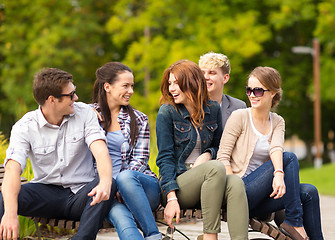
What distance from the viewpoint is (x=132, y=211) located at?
3.50m

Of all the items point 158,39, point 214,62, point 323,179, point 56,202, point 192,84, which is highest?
point 158,39

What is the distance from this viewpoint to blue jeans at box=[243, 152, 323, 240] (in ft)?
12.1

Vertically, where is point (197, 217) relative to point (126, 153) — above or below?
below

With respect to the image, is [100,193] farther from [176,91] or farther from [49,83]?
[176,91]

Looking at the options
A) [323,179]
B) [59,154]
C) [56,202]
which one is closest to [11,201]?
[56,202]

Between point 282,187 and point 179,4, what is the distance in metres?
18.1

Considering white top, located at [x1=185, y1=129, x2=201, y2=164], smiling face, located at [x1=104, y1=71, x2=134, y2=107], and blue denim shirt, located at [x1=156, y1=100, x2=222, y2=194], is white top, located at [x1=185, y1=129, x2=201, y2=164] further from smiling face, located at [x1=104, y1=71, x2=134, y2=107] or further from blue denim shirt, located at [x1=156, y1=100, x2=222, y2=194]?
smiling face, located at [x1=104, y1=71, x2=134, y2=107]

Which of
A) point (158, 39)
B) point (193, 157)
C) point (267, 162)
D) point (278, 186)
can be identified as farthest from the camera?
point (158, 39)

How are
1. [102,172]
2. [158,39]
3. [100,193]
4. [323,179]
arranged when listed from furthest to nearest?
1. [158,39]
2. [323,179]
3. [102,172]
4. [100,193]

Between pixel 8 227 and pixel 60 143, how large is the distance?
Answer: 0.66 meters

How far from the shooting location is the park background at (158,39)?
63.3 ft

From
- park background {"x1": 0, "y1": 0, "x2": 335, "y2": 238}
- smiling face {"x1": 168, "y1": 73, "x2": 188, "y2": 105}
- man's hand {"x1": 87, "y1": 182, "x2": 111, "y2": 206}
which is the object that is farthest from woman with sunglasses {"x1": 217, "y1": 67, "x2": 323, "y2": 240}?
park background {"x1": 0, "y1": 0, "x2": 335, "y2": 238}

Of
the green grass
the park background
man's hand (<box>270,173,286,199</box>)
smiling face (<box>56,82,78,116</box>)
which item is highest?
the park background

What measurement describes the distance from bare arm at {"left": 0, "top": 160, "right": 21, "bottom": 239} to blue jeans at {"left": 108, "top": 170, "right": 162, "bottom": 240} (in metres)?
0.58
